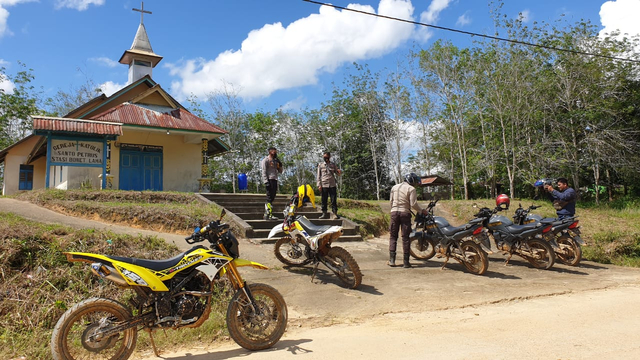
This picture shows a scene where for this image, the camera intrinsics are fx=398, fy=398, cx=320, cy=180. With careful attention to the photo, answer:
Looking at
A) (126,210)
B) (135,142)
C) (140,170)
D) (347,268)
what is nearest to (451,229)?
(347,268)

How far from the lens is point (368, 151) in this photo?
32688 mm

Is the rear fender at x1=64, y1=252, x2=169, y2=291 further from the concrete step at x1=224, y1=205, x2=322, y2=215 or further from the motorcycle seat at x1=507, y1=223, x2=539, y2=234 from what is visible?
the concrete step at x1=224, y1=205, x2=322, y2=215

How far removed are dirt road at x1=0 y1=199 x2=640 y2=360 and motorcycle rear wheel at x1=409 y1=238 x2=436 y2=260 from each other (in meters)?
0.22

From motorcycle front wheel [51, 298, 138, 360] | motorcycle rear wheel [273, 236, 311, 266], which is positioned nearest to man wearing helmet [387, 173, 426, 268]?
motorcycle rear wheel [273, 236, 311, 266]

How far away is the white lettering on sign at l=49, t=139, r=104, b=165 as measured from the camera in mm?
12875

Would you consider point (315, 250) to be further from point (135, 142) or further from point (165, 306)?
point (135, 142)

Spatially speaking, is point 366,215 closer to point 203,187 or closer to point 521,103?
point 203,187

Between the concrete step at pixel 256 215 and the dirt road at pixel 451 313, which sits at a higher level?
the concrete step at pixel 256 215

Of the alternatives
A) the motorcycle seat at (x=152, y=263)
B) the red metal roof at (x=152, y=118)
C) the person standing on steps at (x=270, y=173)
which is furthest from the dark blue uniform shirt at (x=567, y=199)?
the red metal roof at (x=152, y=118)

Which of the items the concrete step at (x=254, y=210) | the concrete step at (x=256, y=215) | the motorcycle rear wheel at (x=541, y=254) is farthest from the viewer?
the concrete step at (x=254, y=210)

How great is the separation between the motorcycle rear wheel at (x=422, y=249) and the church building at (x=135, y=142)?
10663 millimetres

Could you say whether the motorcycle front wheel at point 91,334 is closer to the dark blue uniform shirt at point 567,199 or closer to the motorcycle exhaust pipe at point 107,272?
the motorcycle exhaust pipe at point 107,272

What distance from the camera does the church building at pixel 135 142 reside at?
1337 centimetres

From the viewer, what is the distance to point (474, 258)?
7406 mm
